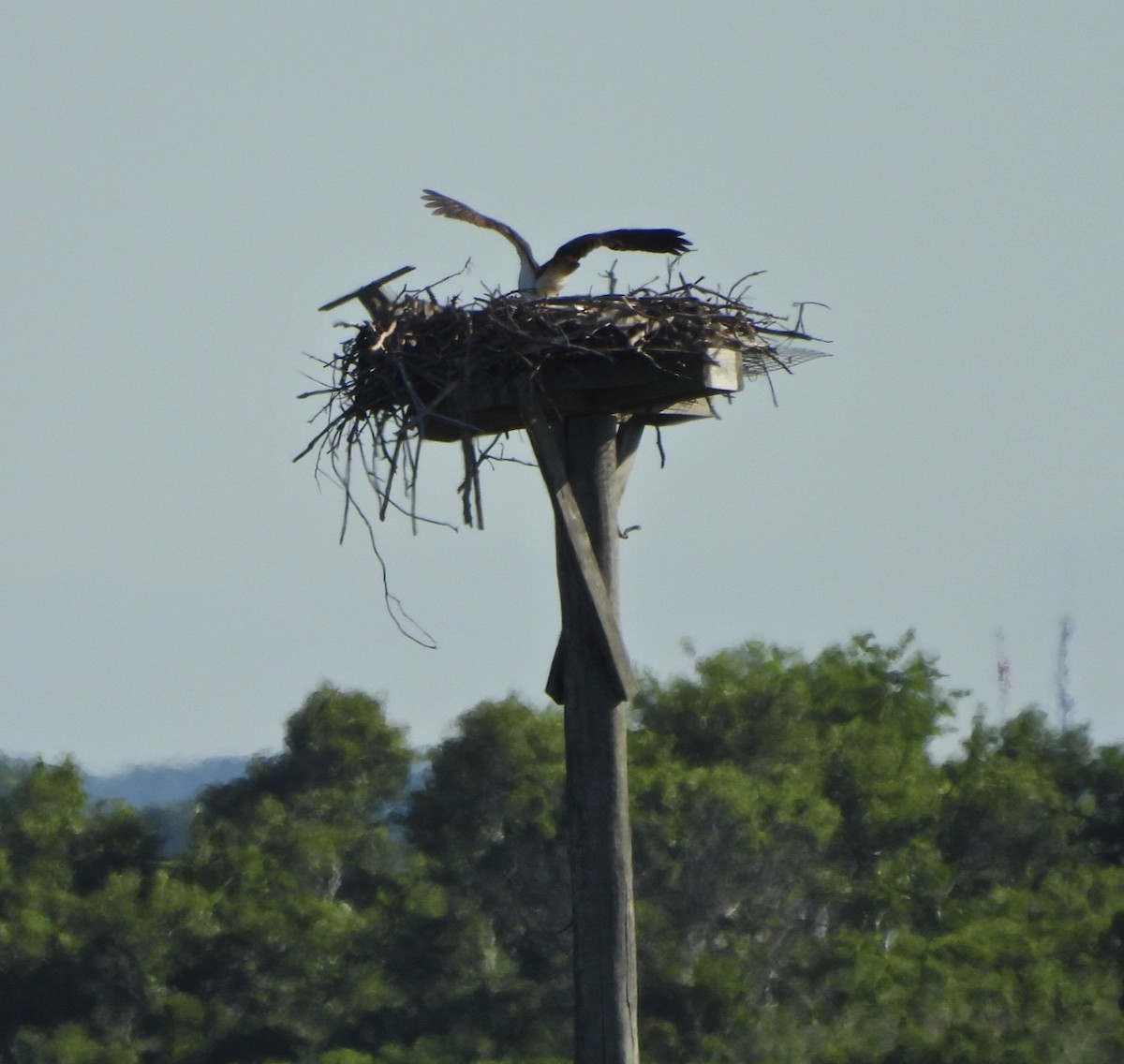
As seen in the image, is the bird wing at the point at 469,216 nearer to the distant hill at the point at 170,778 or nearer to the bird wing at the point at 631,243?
the bird wing at the point at 631,243

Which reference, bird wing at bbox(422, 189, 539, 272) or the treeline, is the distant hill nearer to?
the treeline

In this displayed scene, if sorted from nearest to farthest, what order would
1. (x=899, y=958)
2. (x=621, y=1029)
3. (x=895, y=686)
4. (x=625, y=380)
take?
(x=621, y=1029) < (x=625, y=380) < (x=899, y=958) < (x=895, y=686)

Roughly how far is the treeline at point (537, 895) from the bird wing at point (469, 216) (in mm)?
17807

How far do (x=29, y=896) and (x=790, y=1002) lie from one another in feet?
36.0

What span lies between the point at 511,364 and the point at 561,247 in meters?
1.39

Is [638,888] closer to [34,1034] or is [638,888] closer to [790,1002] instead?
[790,1002]

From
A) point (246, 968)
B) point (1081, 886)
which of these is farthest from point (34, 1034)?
point (1081, 886)

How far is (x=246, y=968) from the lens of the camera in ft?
100

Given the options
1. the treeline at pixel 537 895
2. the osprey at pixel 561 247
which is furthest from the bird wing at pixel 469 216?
the treeline at pixel 537 895

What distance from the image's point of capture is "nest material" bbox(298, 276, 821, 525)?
659 cm

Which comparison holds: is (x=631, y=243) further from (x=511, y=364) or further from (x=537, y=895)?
(x=537, y=895)

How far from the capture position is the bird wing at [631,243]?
24.4 ft

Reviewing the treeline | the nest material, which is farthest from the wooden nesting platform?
Answer: the treeline

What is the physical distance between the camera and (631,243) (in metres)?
7.56
